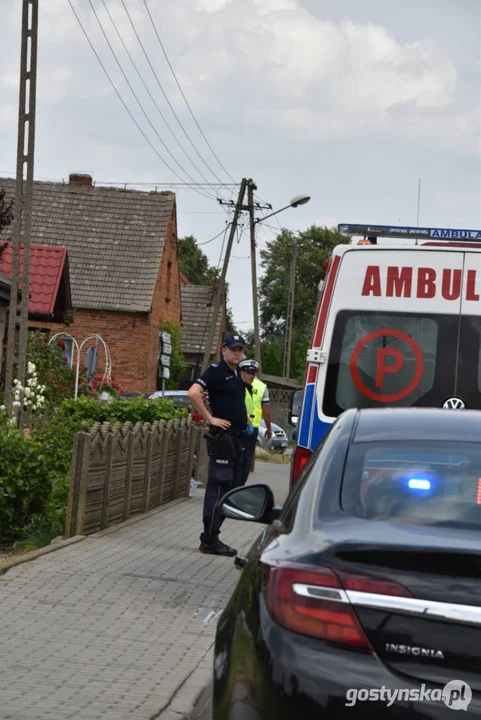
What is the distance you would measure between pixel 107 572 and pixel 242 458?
227 centimetres

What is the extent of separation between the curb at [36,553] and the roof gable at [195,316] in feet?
167

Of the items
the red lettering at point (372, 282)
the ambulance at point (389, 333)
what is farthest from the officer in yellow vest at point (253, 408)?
the red lettering at point (372, 282)

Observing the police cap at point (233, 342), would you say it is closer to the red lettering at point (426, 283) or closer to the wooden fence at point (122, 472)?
the wooden fence at point (122, 472)

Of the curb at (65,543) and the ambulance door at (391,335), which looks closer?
the ambulance door at (391,335)

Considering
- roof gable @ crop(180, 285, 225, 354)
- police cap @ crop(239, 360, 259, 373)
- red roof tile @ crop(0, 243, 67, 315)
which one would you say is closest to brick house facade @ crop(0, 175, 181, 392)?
red roof tile @ crop(0, 243, 67, 315)

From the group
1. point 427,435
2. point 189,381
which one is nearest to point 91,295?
point 189,381

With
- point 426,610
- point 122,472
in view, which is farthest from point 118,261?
point 426,610

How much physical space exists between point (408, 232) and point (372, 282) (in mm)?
1668

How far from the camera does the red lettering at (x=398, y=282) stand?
8633mm

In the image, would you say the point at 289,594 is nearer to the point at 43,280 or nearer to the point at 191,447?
the point at 191,447

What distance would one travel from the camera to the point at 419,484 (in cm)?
423

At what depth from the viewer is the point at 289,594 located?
3680 millimetres

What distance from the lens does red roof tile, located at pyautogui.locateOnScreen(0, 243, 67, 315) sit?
31453 millimetres

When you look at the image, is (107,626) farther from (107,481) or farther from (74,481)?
(107,481)
